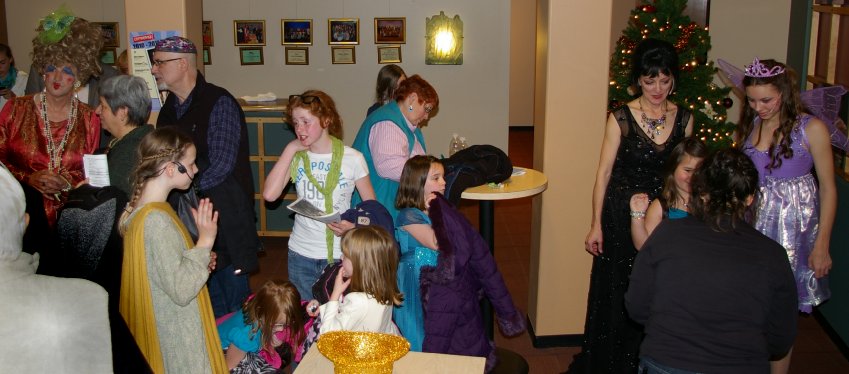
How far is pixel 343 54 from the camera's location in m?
8.48

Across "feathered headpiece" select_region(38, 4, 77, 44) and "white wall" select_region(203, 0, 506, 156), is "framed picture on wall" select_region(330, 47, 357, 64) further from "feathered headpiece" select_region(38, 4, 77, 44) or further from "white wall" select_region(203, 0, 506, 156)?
"feathered headpiece" select_region(38, 4, 77, 44)

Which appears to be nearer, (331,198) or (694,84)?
(331,198)

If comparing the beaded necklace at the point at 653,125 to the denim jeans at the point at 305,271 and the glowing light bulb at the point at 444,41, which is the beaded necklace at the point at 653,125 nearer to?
the denim jeans at the point at 305,271

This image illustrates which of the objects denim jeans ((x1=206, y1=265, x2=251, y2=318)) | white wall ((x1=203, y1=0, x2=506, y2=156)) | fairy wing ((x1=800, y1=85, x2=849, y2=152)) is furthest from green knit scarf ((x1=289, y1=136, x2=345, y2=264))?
white wall ((x1=203, y1=0, x2=506, y2=156))

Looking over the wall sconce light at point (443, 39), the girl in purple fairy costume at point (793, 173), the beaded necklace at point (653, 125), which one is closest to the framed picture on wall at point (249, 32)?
the wall sconce light at point (443, 39)

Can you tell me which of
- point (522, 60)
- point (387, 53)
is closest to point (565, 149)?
point (387, 53)

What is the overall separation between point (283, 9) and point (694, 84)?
15.2 feet

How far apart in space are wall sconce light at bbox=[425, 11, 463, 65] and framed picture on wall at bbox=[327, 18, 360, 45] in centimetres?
76

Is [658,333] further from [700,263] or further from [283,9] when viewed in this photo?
[283,9]

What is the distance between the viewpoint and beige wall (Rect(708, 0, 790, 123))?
20.5 feet

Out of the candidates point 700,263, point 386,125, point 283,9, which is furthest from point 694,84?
point 283,9

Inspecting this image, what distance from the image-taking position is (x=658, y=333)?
2.57 meters

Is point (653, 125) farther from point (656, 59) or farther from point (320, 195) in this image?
point (320, 195)

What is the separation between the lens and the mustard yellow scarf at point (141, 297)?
8.80ft
